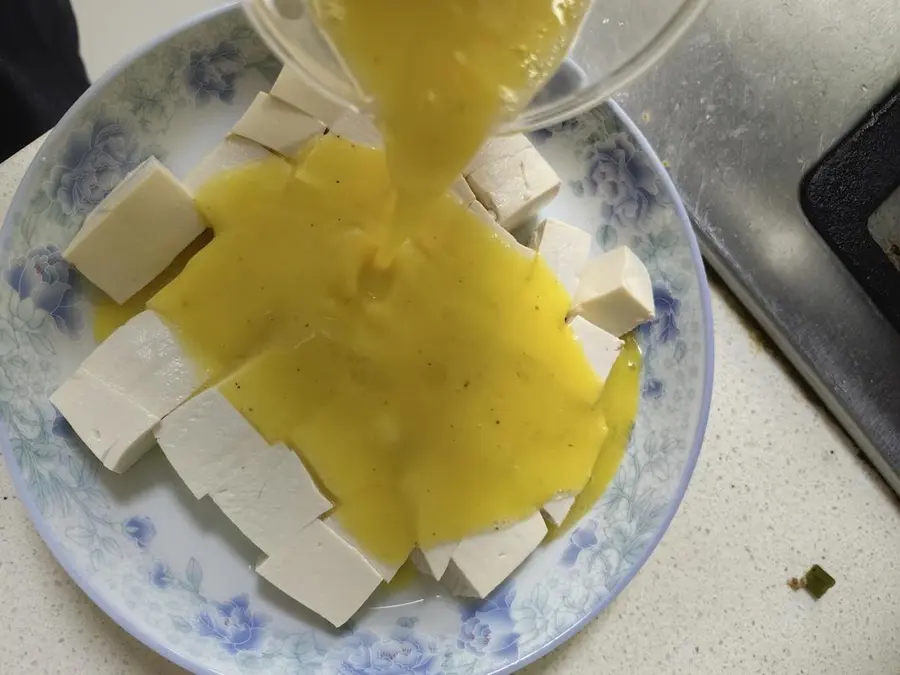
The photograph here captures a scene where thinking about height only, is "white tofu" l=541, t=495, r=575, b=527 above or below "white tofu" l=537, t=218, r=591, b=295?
below

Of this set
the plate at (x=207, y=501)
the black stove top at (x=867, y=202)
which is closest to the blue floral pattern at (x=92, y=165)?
the plate at (x=207, y=501)

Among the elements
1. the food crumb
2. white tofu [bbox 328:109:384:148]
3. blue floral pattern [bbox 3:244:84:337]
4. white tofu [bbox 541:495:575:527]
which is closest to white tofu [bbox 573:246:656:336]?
white tofu [bbox 541:495:575:527]

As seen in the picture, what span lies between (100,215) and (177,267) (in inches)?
5.0

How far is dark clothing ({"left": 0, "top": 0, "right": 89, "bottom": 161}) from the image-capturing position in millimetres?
1211

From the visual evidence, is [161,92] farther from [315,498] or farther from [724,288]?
[724,288]

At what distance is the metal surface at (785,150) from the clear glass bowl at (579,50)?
1.42ft

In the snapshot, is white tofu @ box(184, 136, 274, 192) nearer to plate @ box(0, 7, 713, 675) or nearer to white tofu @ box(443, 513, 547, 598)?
plate @ box(0, 7, 713, 675)

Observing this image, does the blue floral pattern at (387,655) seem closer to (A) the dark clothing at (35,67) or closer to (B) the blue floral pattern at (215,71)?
(B) the blue floral pattern at (215,71)

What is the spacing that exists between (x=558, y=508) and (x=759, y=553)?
1.13 ft

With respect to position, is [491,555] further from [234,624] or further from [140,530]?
[140,530]

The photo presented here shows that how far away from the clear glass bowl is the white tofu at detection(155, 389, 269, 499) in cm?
43

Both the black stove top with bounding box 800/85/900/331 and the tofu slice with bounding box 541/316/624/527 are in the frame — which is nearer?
the tofu slice with bounding box 541/316/624/527

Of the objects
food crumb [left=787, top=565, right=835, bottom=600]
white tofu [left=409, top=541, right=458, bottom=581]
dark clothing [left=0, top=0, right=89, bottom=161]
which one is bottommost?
food crumb [left=787, top=565, right=835, bottom=600]

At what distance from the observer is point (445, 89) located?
32.2 inches
